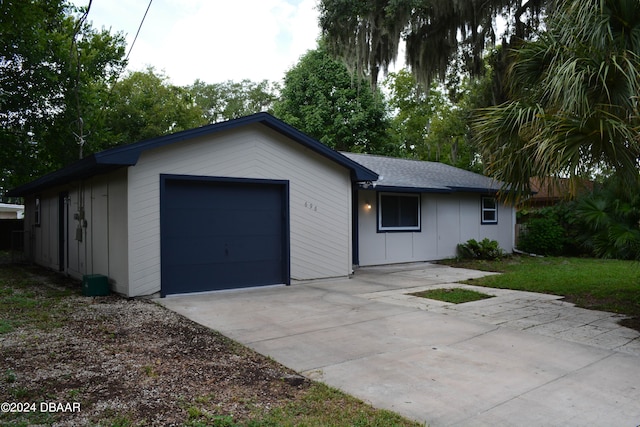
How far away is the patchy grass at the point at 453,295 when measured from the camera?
828 centimetres

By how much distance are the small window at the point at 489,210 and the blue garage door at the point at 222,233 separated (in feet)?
30.8

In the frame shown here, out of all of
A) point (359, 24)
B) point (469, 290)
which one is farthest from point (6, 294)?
point (359, 24)

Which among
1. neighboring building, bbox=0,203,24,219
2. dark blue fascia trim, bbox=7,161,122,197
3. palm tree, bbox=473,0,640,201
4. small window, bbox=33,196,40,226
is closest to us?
palm tree, bbox=473,0,640,201

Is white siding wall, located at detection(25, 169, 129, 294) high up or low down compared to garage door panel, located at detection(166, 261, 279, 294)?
up

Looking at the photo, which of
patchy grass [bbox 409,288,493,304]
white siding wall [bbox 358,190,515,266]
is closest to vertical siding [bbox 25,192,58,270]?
white siding wall [bbox 358,190,515,266]

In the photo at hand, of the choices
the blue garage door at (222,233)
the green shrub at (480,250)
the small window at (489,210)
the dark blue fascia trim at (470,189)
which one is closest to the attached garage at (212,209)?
the blue garage door at (222,233)

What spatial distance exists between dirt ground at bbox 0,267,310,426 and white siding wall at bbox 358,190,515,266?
7.47 meters

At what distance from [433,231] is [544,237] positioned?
4.89 m

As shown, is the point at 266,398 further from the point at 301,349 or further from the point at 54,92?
the point at 54,92

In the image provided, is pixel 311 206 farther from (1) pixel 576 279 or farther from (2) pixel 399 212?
(1) pixel 576 279

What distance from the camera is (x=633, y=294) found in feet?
27.9

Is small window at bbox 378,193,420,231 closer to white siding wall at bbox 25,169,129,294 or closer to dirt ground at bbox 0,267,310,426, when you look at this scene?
white siding wall at bbox 25,169,129,294

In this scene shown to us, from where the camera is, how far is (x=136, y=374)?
4297 millimetres

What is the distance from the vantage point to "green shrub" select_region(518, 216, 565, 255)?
16656 mm
